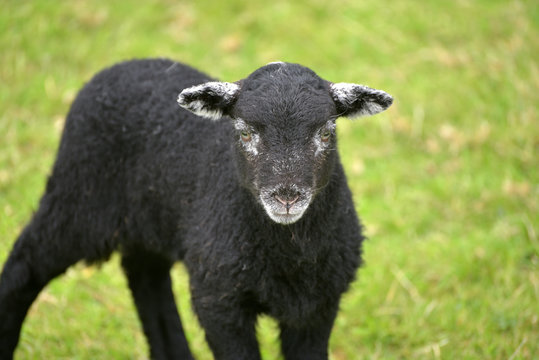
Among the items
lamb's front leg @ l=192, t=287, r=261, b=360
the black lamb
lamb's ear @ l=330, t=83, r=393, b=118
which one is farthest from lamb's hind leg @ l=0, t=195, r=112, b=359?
lamb's ear @ l=330, t=83, r=393, b=118

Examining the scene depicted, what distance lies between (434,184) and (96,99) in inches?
190

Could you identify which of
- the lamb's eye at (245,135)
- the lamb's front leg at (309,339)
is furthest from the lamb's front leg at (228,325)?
the lamb's eye at (245,135)

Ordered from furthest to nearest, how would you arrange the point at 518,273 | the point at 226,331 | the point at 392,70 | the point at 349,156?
the point at 392,70
the point at 349,156
the point at 518,273
the point at 226,331

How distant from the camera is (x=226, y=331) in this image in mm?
4535

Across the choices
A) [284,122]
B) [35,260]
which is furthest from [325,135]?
[35,260]

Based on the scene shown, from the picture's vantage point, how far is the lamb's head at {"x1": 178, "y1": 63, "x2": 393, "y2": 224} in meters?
4.05

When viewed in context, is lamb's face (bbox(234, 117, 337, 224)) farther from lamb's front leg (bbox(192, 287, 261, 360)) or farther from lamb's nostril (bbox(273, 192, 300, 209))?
lamb's front leg (bbox(192, 287, 261, 360))

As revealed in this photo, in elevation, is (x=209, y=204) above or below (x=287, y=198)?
below

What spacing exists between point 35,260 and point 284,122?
2737mm

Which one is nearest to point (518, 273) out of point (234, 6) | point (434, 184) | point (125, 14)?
point (434, 184)

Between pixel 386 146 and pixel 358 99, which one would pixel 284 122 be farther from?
pixel 386 146

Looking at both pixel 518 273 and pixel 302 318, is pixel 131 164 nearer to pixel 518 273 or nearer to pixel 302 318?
pixel 302 318

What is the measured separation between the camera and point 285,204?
3977 mm

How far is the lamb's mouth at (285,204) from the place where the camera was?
157 inches
